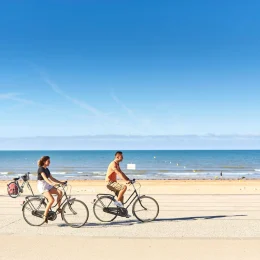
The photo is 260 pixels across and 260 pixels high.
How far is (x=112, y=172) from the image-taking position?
950 cm

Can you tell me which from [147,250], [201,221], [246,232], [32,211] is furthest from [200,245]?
[32,211]

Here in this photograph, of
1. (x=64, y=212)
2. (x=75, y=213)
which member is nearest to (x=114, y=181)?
(x=75, y=213)

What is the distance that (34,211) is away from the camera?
9203mm

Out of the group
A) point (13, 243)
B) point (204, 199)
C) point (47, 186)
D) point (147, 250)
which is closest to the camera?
point (147, 250)

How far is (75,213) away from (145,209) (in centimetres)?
191

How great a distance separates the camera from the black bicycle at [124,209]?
9.55 meters

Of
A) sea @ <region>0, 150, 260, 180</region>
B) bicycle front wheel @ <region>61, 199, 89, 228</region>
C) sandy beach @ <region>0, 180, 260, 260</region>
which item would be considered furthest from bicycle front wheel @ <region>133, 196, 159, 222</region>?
sea @ <region>0, 150, 260, 180</region>

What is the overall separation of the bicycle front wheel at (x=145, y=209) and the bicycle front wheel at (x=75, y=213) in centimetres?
143

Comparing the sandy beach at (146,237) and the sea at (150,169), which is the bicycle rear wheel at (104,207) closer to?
the sandy beach at (146,237)

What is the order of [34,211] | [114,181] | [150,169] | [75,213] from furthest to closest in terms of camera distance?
[150,169] < [114,181] < [34,211] < [75,213]

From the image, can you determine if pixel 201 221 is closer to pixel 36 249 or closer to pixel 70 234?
pixel 70 234

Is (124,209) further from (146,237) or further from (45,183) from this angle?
(45,183)

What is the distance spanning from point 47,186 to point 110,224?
1900 mm

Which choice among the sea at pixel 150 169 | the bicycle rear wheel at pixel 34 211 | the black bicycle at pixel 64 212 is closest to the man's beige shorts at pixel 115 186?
the black bicycle at pixel 64 212
